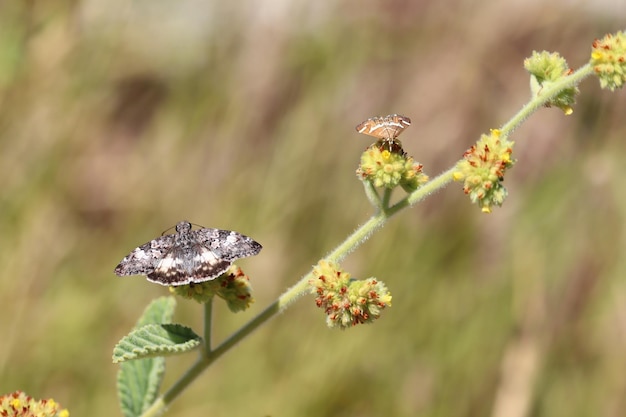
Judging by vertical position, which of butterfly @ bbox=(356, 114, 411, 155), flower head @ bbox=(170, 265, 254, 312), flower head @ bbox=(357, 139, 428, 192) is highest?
butterfly @ bbox=(356, 114, 411, 155)

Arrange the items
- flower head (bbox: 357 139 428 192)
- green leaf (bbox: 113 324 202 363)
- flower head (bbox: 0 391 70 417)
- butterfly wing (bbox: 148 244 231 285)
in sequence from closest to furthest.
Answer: green leaf (bbox: 113 324 202 363) < butterfly wing (bbox: 148 244 231 285) < flower head (bbox: 0 391 70 417) < flower head (bbox: 357 139 428 192)

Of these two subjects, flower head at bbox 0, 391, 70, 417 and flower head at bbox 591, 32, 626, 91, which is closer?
flower head at bbox 0, 391, 70, 417

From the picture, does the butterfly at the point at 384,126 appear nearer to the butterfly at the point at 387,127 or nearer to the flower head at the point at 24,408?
the butterfly at the point at 387,127

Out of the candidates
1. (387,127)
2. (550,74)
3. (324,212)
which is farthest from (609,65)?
(324,212)

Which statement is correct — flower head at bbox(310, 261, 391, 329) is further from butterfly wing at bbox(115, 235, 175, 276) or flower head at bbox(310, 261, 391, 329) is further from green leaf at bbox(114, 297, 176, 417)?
green leaf at bbox(114, 297, 176, 417)

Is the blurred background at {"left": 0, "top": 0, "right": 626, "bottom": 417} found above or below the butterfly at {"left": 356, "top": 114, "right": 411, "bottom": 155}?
above

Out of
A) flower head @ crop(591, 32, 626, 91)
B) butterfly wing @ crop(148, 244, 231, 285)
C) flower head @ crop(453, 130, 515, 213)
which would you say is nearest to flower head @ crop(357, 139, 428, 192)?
flower head @ crop(453, 130, 515, 213)

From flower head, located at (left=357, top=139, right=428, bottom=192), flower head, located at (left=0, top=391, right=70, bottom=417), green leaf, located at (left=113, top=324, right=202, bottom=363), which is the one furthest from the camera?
flower head, located at (left=357, top=139, right=428, bottom=192)
